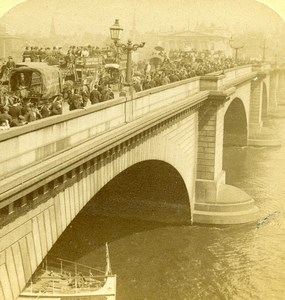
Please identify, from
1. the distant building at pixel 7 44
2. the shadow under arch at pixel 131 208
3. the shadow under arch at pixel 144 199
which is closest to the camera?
the shadow under arch at pixel 131 208

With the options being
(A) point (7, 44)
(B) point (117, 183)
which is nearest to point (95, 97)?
(B) point (117, 183)

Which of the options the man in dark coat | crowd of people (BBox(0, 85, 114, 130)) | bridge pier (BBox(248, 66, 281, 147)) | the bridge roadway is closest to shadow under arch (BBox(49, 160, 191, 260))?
the bridge roadway

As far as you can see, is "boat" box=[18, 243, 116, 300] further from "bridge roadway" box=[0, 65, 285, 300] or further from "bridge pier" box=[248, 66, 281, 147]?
"bridge pier" box=[248, 66, 281, 147]

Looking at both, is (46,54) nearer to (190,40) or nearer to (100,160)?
(100,160)

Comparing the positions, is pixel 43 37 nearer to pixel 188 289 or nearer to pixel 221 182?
pixel 221 182

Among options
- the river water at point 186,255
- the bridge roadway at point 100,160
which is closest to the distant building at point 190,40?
the bridge roadway at point 100,160

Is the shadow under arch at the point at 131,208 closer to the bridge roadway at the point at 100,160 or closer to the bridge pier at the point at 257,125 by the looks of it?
the bridge roadway at the point at 100,160
